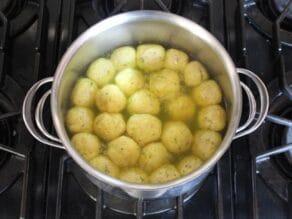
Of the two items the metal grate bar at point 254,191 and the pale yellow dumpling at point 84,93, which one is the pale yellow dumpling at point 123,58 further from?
the metal grate bar at point 254,191

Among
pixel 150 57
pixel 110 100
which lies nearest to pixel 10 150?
pixel 110 100

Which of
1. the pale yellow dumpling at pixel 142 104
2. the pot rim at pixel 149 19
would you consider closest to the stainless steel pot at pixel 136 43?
the pot rim at pixel 149 19

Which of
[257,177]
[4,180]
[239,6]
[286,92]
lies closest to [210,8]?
[239,6]

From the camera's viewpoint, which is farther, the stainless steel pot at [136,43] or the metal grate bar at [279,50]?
the metal grate bar at [279,50]

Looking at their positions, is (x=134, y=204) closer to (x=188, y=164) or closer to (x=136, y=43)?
(x=188, y=164)

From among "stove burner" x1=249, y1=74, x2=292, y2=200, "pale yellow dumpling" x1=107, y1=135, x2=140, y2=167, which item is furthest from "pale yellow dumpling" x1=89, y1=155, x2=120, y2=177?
"stove burner" x1=249, y1=74, x2=292, y2=200

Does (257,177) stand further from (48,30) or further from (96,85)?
(48,30)

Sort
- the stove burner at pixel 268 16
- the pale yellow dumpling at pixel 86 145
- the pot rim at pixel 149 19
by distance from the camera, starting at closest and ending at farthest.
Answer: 1. the pot rim at pixel 149 19
2. the pale yellow dumpling at pixel 86 145
3. the stove burner at pixel 268 16
